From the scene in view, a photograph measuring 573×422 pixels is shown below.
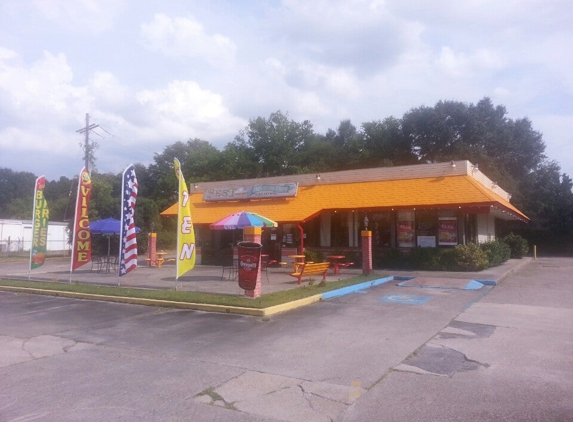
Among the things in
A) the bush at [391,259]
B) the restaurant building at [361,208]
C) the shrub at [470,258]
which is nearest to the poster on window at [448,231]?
the restaurant building at [361,208]

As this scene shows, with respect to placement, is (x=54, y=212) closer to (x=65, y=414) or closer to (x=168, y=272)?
(x=168, y=272)

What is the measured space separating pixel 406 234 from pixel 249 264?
1199 cm

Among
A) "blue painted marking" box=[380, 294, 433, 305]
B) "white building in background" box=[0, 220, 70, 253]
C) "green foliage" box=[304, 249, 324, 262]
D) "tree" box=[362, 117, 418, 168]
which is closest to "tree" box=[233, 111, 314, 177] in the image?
"tree" box=[362, 117, 418, 168]

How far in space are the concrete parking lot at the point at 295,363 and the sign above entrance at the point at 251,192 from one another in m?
13.8

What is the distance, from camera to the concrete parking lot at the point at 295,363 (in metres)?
5.68

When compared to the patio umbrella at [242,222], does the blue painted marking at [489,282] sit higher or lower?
lower

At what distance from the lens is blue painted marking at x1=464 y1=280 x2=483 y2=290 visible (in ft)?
52.3

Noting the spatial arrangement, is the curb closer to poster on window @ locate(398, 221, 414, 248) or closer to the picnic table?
the picnic table

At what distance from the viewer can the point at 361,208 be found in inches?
891

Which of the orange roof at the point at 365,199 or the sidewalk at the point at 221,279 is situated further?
the orange roof at the point at 365,199

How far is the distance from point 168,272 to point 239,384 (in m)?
16.7

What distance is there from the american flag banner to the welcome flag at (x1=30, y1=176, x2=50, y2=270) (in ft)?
15.3

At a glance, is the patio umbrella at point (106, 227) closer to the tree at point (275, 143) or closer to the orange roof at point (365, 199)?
the orange roof at point (365, 199)

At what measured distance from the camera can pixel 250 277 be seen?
13195 millimetres
